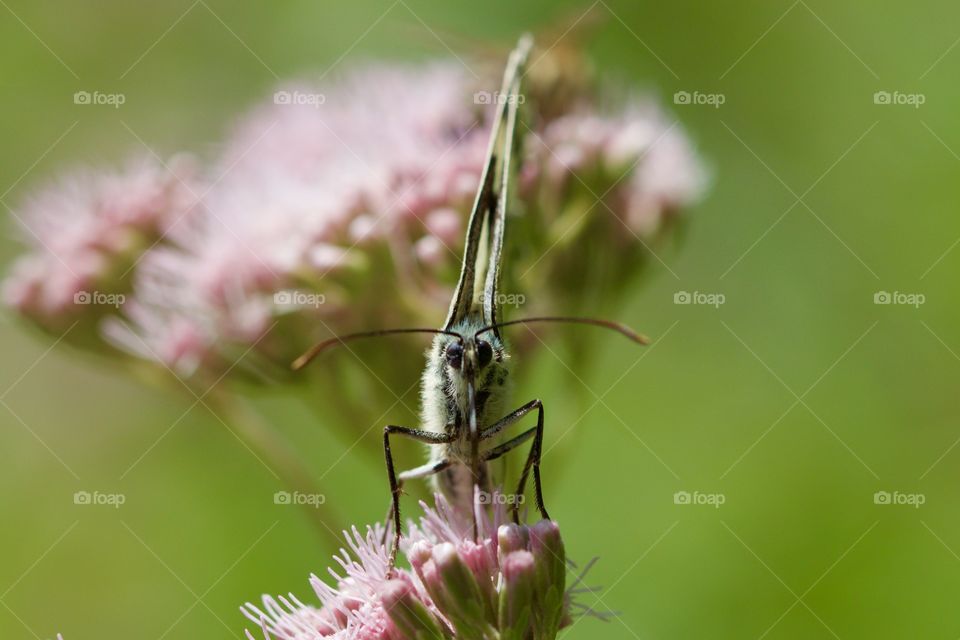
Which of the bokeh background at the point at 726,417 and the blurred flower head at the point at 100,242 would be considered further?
the blurred flower head at the point at 100,242

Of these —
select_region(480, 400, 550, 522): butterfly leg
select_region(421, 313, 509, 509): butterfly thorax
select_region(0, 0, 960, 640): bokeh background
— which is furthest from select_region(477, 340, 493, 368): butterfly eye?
select_region(0, 0, 960, 640): bokeh background

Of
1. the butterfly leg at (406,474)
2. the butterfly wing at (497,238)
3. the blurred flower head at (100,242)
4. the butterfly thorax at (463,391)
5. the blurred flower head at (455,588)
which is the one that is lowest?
the blurred flower head at (455,588)

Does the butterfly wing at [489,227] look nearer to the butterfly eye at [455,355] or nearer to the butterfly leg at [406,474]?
the butterfly eye at [455,355]

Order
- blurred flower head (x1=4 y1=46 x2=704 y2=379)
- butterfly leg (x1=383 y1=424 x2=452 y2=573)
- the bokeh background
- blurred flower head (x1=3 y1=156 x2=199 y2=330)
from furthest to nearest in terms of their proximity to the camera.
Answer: blurred flower head (x1=3 y1=156 x2=199 y2=330) → blurred flower head (x1=4 y1=46 x2=704 y2=379) → the bokeh background → butterfly leg (x1=383 y1=424 x2=452 y2=573)

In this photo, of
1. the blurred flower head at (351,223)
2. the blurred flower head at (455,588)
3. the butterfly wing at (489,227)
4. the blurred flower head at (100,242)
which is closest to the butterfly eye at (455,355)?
the butterfly wing at (489,227)

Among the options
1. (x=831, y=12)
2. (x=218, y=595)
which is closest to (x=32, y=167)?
(x=218, y=595)

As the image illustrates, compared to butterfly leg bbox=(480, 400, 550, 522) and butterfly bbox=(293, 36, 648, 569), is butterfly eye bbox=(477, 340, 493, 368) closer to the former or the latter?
butterfly bbox=(293, 36, 648, 569)

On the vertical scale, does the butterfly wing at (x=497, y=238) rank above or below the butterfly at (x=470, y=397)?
above

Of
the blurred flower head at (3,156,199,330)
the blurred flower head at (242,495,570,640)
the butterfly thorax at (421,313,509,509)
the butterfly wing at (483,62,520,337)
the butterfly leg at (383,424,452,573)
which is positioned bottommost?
the blurred flower head at (242,495,570,640)

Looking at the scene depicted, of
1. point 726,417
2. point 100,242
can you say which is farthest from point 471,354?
point 100,242
